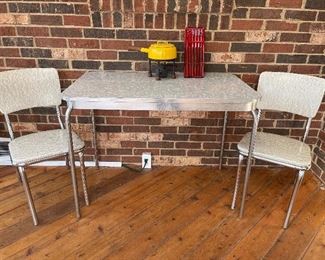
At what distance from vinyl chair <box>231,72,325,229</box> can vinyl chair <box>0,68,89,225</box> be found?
3.45ft

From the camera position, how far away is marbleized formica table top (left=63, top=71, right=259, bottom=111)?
4.82 feet

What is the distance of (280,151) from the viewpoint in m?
1.70

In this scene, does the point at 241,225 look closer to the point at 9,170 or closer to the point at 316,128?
the point at 316,128

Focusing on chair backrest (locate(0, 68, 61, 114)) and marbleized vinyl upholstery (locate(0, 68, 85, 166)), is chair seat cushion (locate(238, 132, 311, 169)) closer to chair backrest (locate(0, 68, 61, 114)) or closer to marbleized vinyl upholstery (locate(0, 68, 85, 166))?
marbleized vinyl upholstery (locate(0, 68, 85, 166))

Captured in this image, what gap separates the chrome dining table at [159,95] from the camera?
147cm

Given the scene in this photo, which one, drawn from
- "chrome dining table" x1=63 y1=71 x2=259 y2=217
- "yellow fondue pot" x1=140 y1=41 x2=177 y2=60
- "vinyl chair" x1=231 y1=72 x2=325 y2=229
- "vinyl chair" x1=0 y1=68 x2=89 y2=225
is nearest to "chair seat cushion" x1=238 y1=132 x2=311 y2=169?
"vinyl chair" x1=231 y1=72 x2=325 y2=229

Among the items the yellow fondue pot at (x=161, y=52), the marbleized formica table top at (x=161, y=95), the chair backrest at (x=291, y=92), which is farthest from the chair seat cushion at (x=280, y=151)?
the yellow fondue pot at (x=161, y=52)

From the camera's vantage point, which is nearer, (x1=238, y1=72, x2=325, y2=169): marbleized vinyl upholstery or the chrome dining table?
the chrome dining table

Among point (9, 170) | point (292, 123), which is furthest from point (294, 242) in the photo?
point (9, 170)

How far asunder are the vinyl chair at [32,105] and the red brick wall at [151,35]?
191 millimetres

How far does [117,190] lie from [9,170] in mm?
895

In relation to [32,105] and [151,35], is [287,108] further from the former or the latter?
[32,105]

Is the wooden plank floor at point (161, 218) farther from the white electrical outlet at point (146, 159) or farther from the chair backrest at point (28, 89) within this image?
the chair backrest at point (28, 89)

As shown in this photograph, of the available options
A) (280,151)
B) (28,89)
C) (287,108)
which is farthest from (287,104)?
(28,89)
